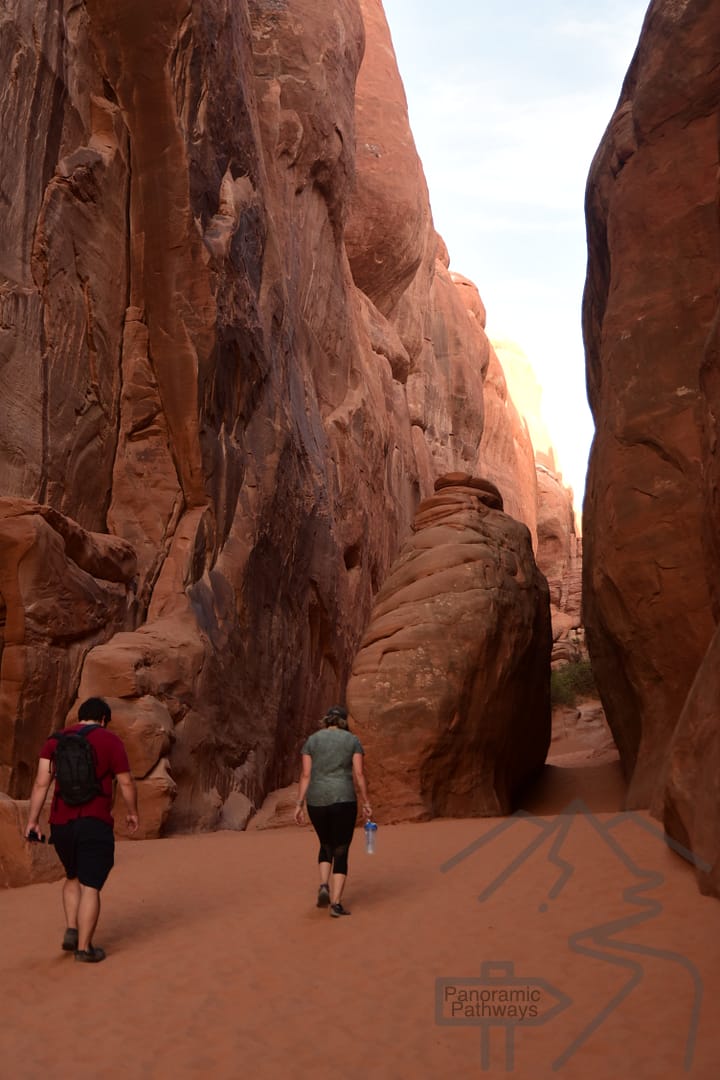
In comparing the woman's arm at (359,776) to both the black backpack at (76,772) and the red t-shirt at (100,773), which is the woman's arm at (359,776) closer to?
the red t-shirt at (100,773)

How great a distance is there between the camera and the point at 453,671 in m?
14.6

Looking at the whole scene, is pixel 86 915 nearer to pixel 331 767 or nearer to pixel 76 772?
pixel 76 772

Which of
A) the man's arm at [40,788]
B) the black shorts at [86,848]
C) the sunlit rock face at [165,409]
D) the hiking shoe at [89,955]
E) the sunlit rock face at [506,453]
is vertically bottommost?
the hiking shoe at [89,955]

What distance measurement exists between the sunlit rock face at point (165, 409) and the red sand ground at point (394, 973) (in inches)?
241

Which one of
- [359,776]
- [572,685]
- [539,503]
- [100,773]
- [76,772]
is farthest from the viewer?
[539,503]

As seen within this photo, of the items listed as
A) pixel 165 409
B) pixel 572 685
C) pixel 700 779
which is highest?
pixel 165 409

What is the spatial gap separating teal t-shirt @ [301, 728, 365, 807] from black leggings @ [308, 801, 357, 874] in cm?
5

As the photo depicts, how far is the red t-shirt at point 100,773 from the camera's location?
7016 millimetres

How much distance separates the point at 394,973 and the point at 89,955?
207cm

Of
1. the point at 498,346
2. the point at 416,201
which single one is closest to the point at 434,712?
the point at 416,201

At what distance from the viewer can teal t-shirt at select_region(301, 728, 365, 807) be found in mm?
7980

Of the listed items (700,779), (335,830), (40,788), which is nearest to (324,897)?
(335,830)

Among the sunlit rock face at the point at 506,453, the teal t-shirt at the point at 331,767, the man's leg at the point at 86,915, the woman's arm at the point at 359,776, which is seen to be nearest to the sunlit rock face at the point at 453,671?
the woman's arm at the point at 359,776

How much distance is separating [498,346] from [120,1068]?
302 ft
